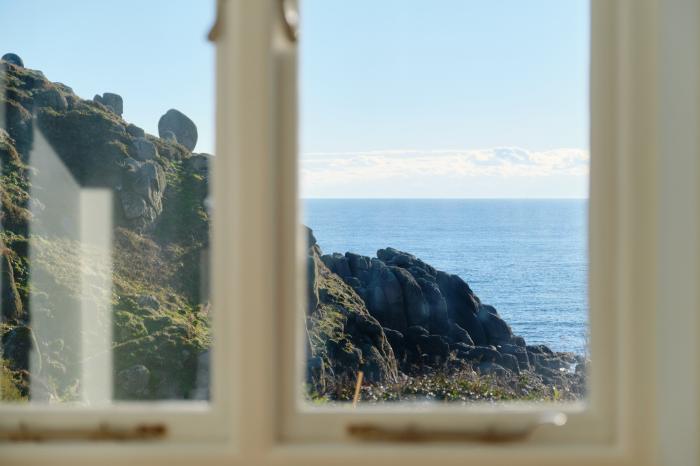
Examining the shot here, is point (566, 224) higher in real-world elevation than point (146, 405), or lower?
higher

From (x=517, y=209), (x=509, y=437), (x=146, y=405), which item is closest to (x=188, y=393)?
(x=146, y=405)

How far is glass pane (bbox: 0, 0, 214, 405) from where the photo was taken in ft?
5.04

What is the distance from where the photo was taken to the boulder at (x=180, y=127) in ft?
5.04

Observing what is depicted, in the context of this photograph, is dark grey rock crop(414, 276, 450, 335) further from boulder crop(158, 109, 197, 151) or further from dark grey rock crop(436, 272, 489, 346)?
boulder crop(158, 109, 197, 151)

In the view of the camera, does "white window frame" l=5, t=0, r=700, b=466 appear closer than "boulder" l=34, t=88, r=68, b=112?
Yes

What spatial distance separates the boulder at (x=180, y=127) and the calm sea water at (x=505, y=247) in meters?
0.26

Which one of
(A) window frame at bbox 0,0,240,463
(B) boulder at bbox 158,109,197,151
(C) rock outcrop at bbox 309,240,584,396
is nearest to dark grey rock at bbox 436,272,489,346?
(C) rock outcrop at bbox 309,240,584,396

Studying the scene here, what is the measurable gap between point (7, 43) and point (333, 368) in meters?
0.91

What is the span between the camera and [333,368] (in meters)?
1.55

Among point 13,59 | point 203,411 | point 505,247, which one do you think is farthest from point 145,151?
point 505,247

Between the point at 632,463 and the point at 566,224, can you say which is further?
the point at 566,224

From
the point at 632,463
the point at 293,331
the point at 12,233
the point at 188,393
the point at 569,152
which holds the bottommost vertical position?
the point at 632,463

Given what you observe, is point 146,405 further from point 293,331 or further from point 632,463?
point 632,463

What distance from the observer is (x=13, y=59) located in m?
1.55
